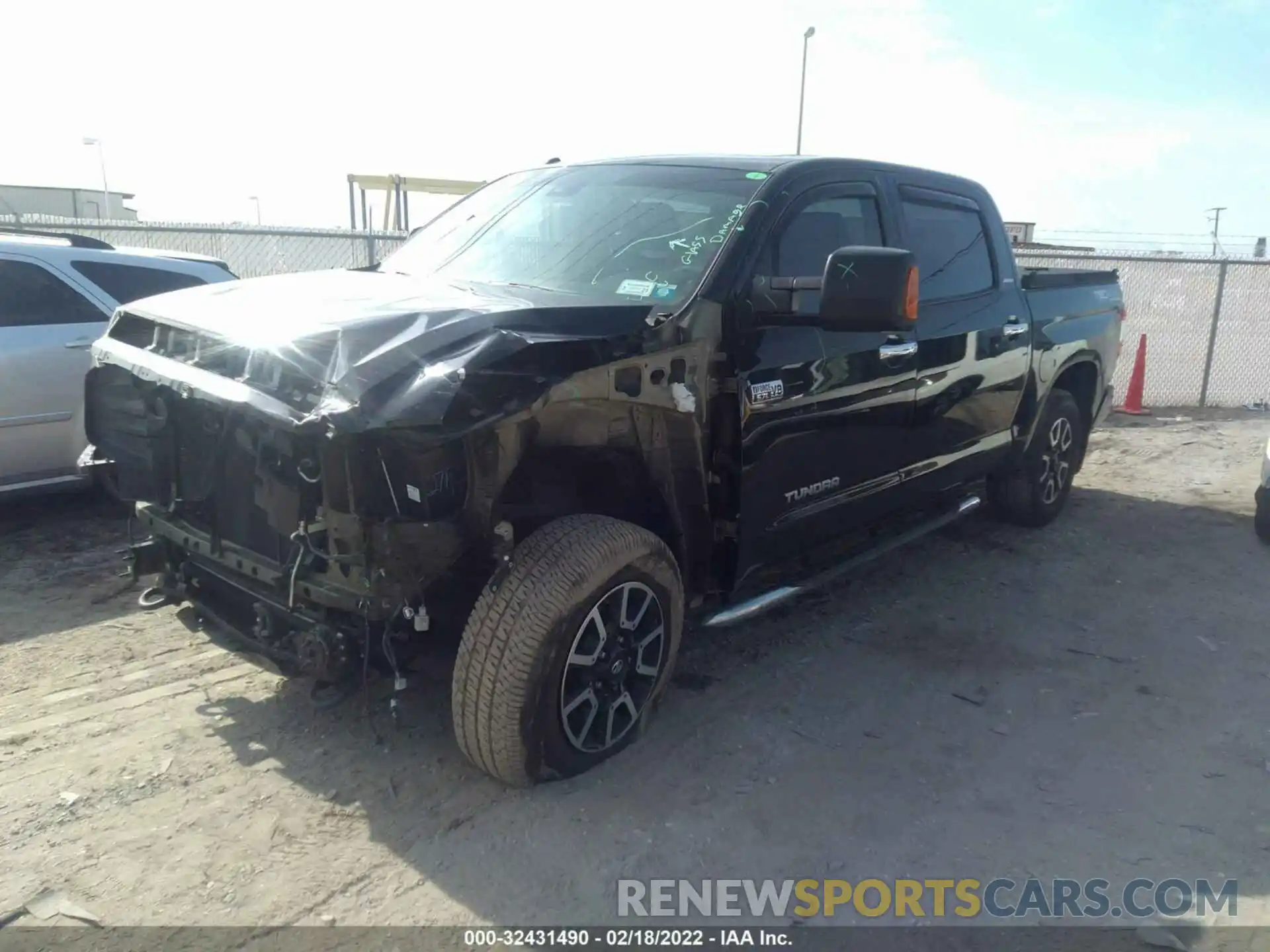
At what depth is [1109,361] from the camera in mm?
6758

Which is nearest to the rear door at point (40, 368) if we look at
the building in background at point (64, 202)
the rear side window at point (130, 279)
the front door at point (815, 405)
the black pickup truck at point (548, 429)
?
the rear side window at point (130, 279)

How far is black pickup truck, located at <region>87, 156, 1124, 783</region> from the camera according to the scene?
2889mm

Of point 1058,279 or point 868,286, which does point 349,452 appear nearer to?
point 868,286

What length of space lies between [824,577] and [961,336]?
1.49 m

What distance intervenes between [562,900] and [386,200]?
13115mm

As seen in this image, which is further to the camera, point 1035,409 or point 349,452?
point 1035,409

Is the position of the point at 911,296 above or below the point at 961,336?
above

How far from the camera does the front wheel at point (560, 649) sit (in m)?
3.06

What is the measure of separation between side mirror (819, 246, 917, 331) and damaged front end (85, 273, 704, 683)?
2.11 feet

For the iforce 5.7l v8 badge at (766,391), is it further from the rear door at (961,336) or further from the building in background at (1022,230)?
the building in background at (1022,230)

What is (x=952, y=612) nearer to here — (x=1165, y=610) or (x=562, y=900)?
(x=1165, y=610)

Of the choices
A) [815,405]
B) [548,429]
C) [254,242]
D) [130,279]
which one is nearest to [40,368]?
[130,279]

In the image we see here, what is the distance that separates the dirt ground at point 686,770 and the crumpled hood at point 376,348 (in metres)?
1.11

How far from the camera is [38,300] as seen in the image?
18.8 feet
